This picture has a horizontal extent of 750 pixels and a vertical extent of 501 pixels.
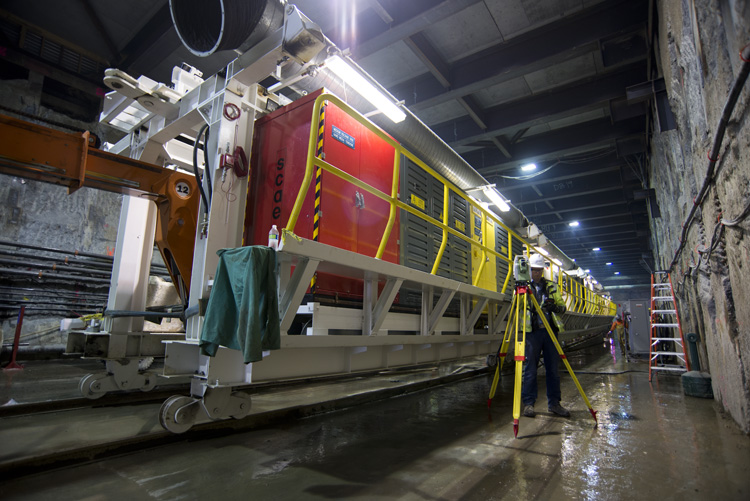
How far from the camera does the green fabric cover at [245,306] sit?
2.52 m

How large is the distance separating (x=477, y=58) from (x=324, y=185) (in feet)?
18.4

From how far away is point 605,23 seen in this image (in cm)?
626

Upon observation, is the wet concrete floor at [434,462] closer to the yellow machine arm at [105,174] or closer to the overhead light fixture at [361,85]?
the yellow machine arm at [105,174]

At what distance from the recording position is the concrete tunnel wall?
8.93 ft

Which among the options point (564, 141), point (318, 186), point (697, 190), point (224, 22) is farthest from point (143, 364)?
point (564, 141)

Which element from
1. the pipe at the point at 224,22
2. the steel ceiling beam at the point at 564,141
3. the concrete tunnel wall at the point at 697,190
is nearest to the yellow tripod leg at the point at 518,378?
the concrete tunnel wall at the point at 697,190

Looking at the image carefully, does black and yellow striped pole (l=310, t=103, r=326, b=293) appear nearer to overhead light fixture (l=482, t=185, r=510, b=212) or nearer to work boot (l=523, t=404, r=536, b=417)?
work boot (l=523, t=404, r=536, b=417)

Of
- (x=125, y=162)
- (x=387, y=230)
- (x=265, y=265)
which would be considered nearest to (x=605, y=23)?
(x=387, y=230)

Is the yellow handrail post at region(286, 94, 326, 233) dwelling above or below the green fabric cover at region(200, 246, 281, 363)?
above

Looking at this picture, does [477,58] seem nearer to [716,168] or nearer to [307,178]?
[716,168]

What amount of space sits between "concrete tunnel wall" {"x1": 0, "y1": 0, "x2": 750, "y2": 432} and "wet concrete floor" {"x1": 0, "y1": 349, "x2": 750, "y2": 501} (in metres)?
0.96

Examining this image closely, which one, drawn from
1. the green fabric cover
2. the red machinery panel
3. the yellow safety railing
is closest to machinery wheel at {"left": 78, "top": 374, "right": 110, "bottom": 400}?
the red machinery panel

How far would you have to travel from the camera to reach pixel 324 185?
3568mm

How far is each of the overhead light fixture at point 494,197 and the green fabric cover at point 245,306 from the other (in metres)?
5.70
